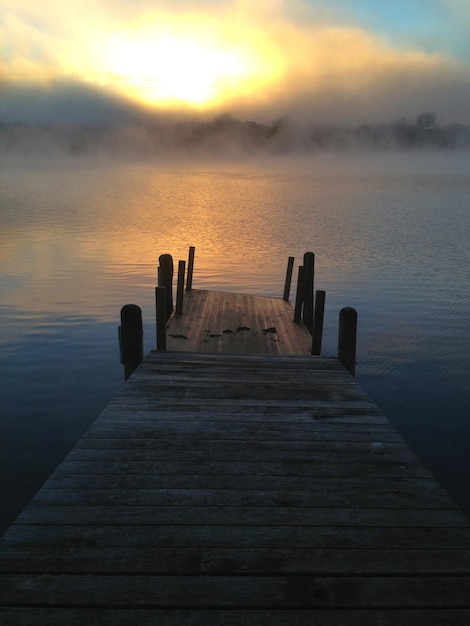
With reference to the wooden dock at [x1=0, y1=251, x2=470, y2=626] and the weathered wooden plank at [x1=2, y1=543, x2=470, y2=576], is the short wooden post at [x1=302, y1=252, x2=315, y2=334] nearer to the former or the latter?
the wooden dock at [x1=0, y1=251, x2=470, y2=626]

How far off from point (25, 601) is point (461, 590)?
2.71 meters

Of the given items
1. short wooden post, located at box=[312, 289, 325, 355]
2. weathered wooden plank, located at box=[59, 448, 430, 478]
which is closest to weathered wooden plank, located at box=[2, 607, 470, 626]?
weathered wooden plank, located at box=[59, 448, 430, 478]

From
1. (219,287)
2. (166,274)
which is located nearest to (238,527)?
(166,274)

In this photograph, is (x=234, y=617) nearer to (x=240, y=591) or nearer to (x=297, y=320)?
(x=240, y=591)

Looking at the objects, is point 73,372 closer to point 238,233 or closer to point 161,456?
point 161,456

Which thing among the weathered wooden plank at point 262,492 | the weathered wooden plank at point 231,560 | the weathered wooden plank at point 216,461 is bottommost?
the weathered wooden plank at point 216,461

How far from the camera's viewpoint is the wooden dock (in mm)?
3193

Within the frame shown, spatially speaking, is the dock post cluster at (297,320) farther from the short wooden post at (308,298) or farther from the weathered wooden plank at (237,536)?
the weathered wooden plank at (237,536)

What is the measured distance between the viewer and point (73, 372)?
13.5m

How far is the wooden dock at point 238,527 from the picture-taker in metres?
3.19

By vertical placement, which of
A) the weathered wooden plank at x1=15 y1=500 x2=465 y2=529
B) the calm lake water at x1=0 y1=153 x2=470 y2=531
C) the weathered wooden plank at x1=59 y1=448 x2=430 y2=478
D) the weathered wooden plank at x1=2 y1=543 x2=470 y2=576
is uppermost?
Answer: the weathered wooden plank at x1=2 y1=543 x2=470 y2=576

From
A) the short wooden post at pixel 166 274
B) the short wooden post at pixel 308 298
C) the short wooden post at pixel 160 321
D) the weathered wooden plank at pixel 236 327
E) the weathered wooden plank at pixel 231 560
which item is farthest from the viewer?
the short wooden post at pixel 308 298

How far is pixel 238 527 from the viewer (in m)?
3.97

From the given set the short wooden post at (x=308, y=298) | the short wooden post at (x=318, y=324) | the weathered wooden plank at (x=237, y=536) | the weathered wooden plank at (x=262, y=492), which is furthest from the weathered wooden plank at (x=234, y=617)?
the short wooden post at (x=308, y=298)
